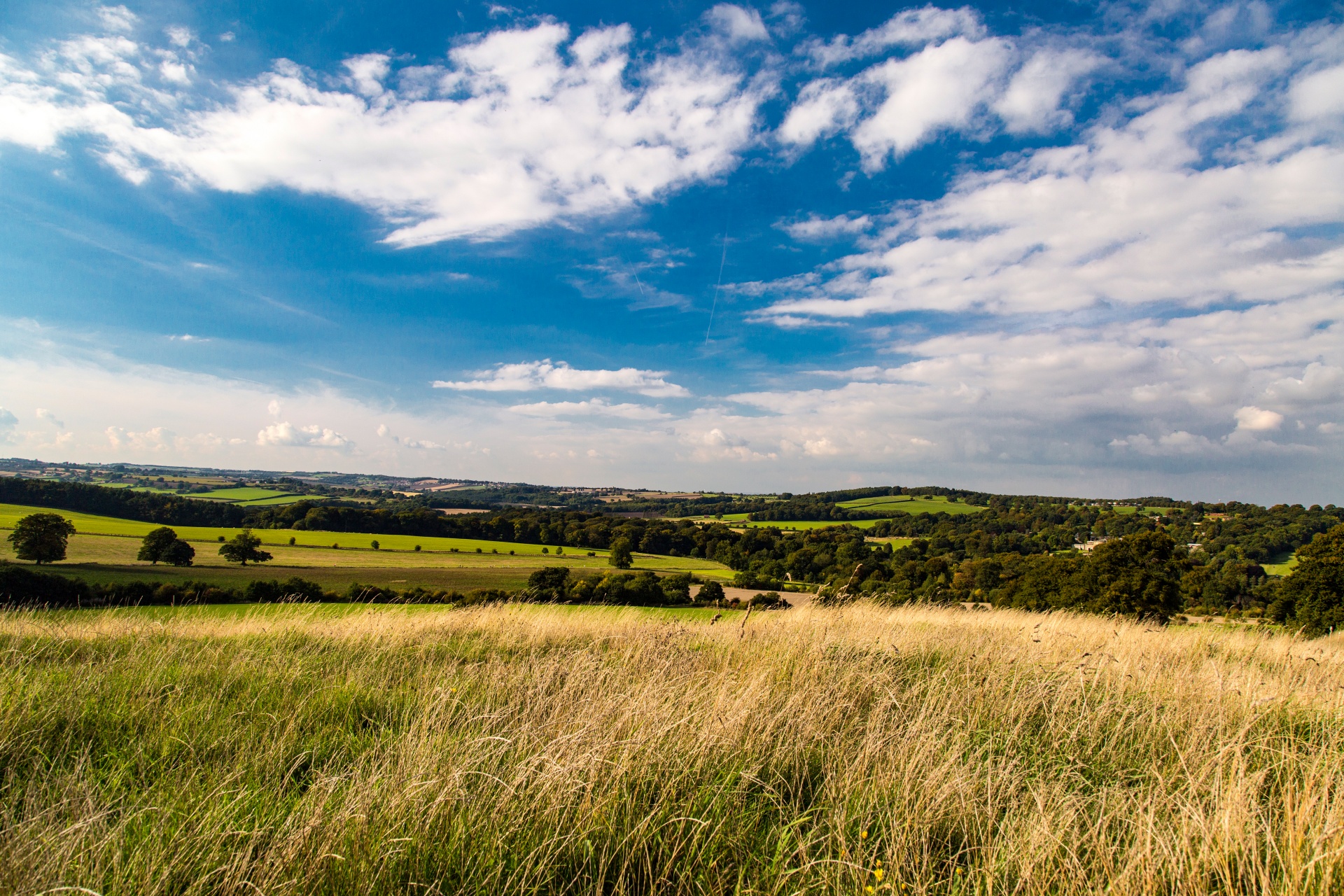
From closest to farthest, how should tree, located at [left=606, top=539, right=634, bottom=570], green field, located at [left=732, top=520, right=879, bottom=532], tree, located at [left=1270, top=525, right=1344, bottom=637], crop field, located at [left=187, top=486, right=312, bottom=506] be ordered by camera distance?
tree, located at [left=1270, top=525, right=1344, bottom=637]
tree, located at [left=606, top=539, right=634, bottom=570]
green field, located at [left=732, top=520, right=879, bottom=532]
crop field, located at [left=187, top=486, right=312, bottom=506]

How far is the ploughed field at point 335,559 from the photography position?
148ft

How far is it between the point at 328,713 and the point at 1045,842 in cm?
524

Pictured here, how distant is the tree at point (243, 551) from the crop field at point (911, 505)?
100699 mm

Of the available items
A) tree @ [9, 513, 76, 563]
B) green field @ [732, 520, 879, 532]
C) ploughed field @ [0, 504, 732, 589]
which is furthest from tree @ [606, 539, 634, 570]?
tree @ [9, 513, 76, 563]

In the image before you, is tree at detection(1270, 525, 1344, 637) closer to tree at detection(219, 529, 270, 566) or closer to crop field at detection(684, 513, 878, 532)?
crop field at detection(684, 513, 878, 532)

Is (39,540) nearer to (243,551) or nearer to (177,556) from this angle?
(177,556)

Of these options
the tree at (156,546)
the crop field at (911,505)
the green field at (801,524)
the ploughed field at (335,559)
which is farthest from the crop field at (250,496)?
the crop field at (911,505)

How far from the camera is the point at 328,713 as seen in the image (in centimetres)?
464

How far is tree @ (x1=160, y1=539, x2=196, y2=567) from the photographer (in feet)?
162

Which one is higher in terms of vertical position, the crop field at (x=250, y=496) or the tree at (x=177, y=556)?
the crop field at (x=250, y=496)

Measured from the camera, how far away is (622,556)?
2761 inches

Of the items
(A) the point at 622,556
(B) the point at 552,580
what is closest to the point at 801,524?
(A) the point at 622,556

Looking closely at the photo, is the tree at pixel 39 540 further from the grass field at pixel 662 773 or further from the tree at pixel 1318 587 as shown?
the tree at pixel 1318 587

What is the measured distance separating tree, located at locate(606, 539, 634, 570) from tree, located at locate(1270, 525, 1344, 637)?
5561cm
